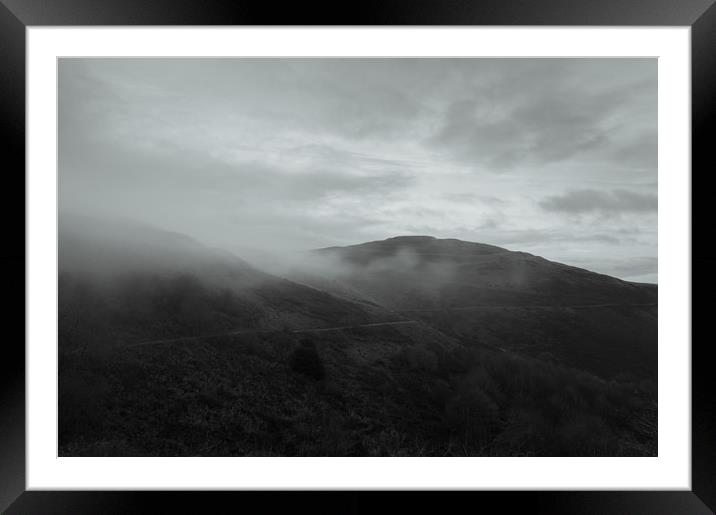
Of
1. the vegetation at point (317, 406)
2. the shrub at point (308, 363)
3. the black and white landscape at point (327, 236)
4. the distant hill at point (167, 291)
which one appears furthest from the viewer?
the distant hill at point (167, 291)

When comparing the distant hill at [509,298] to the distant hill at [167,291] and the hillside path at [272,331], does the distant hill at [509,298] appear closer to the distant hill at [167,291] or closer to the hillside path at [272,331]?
the hillside path at [272,331]

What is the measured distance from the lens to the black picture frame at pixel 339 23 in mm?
2627

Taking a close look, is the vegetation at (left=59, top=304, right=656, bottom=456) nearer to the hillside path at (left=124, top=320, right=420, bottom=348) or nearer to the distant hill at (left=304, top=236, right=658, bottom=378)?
the hillside path at (left=124, top=320, right=420, bottom=348)

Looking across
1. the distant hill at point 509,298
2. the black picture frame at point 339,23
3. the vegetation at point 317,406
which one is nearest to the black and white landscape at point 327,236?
the vegetation at point 317,406

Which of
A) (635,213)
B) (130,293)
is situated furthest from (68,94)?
(635,213)

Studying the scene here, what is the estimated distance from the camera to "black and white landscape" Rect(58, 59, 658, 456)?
283 inches

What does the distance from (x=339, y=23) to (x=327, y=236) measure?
8.85 meters

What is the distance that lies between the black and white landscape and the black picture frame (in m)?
3.10

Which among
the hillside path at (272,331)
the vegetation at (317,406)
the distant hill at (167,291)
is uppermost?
the distant hill at (167,291)

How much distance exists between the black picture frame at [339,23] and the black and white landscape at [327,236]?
3.10m

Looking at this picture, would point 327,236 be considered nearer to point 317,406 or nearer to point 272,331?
point 272,331

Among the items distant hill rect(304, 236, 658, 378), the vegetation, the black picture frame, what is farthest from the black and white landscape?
the black picture frame

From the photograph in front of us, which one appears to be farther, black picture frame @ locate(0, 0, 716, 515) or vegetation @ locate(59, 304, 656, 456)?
vegetation @ locate(59, 304, 656, 456)

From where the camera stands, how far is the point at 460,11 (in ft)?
8.68
